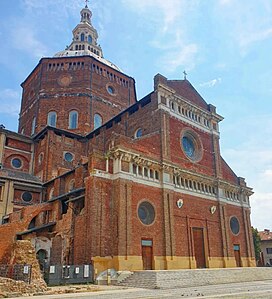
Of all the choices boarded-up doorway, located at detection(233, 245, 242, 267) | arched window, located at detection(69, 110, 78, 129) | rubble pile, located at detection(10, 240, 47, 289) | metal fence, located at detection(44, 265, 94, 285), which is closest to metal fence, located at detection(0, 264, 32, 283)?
rubble pile, located at detection(10, 240, 47, 289)

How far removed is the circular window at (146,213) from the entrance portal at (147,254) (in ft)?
5.08

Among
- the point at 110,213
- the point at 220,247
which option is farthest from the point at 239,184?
the point at 110,213

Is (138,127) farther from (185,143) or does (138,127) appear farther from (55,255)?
(55,255)

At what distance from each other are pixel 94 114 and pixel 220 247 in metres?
23.0

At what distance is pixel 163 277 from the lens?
66.3 feet

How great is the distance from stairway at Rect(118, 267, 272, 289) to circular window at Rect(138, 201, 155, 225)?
4.95 m

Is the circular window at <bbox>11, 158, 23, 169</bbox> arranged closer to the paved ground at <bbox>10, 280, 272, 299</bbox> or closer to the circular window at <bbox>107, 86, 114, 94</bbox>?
the circular window at <bbox>107, 86, 114, 94</bbox>

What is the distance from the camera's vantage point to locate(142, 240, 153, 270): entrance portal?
998 inches

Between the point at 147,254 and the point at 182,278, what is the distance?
4.89m

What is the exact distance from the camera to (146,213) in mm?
27016

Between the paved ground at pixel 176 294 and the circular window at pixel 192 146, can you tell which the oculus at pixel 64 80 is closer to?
the circular window at pixel 192 146

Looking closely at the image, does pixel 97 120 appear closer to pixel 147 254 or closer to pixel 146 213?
pixel 146 213

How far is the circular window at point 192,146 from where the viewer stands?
110 feet

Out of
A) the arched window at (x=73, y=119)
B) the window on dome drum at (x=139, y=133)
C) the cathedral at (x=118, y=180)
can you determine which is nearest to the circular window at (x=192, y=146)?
the cathedral at (x=118, y=180)
